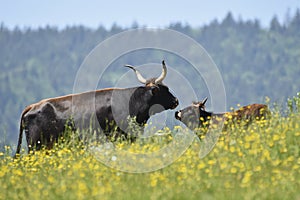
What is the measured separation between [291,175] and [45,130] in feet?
26.2

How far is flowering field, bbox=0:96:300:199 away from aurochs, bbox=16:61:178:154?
426 centimetres

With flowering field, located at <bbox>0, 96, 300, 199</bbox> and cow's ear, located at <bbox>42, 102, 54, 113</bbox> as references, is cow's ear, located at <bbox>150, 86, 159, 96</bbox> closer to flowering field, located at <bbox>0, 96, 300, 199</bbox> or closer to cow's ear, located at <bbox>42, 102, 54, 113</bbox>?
cow's ear, located at <bbox>42, 102, 54, 113</bbox>

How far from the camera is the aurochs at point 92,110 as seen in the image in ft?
47.7

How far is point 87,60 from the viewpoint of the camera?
12.9 meters

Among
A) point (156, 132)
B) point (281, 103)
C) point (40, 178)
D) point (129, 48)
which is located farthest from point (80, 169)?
point (129, 48)

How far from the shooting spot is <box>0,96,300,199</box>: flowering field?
7.62 m

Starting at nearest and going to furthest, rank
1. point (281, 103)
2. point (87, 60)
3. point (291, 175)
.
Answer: point (291, 175), point (281, 103), point (87, 60)

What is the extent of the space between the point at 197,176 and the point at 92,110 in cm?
679

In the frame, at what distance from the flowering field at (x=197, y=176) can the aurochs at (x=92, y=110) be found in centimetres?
426

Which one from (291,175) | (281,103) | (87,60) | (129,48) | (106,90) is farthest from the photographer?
(106,90)

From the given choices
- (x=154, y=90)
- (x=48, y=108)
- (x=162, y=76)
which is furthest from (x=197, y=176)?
(x=48, y=108)

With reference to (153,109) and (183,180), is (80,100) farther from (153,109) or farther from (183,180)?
(183,180)

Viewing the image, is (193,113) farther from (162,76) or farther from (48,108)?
(48,108)

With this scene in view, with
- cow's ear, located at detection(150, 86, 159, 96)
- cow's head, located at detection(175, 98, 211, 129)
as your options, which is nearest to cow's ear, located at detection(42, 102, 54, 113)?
cow's ear, located at detection(150, 86, 159, 96)
